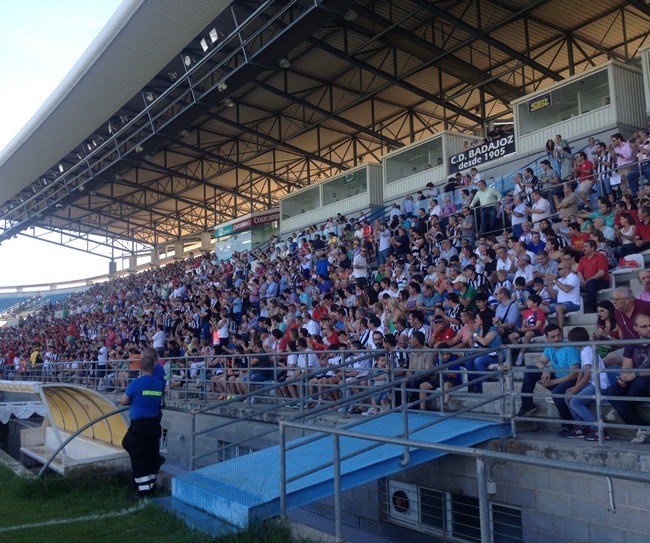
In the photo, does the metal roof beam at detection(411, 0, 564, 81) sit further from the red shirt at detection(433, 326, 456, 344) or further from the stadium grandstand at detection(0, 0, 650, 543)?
the red shirt at detection(433, 326, 456, 344)

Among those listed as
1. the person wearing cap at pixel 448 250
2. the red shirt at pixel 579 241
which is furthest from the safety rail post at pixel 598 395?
the person wearing cap at pixel 448 250

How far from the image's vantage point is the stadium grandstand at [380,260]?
642 centimetres

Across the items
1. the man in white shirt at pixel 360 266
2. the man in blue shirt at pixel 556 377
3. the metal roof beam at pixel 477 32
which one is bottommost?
the man in blue shirt at pixel 556 377

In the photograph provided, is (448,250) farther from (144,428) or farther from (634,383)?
(144,428)

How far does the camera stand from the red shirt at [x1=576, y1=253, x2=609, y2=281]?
895 centimetres

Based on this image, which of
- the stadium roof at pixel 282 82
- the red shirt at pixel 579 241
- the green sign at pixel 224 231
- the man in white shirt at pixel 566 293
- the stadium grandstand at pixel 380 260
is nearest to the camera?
the stadium grandstand at pixel 380 260

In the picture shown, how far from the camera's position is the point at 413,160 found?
22516 millimetres

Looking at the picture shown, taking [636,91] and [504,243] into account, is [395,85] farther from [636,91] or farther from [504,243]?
[504,243]

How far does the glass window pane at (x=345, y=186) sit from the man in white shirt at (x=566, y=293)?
1586 centimetres

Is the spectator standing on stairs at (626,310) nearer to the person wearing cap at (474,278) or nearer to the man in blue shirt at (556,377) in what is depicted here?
the man in blue shirt at (556,377)

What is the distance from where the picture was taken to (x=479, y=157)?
19.6 meters

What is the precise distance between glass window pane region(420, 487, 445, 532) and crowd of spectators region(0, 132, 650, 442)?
4.49 ft

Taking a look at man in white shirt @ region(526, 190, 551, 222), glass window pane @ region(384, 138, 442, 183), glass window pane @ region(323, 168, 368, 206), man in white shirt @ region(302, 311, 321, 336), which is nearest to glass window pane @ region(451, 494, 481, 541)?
man in white shirt @ region(302, 311, 321, 336)

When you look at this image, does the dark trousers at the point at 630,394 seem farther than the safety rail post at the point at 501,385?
No
